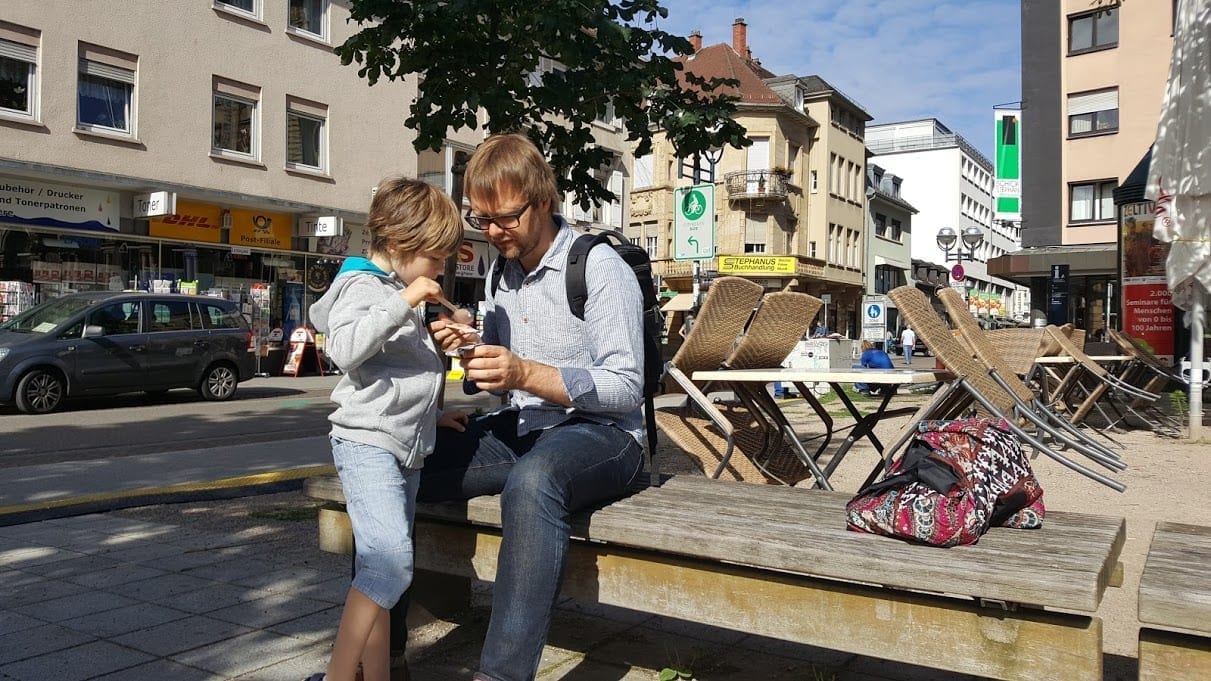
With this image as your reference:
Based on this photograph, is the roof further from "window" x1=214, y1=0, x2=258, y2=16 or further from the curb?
the curb

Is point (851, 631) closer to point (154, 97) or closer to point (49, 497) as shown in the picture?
point (49, 497)

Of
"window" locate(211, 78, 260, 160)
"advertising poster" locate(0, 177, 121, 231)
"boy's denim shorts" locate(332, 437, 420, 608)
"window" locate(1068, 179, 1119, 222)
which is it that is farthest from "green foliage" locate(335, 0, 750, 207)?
"window" locate(1068, 179, 1119, 222)

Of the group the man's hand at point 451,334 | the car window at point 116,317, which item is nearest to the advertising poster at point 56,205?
the car window at point 116,317

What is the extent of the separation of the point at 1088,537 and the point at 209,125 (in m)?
21.9

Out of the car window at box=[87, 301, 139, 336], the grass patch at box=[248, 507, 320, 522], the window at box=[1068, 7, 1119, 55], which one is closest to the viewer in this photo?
the grass patch at box=[248, 507, 320, 522]

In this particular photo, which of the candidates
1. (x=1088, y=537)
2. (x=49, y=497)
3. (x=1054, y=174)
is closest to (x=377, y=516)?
(x=1088, y=537)

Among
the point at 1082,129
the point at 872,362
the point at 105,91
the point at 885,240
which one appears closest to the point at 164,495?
the point at 872,362

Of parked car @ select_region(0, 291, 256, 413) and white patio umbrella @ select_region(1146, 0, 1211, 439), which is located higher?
white patio umbrella @ select_region(1146, 0, 1211, 439)

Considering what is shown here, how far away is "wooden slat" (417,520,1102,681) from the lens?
6.88 ft

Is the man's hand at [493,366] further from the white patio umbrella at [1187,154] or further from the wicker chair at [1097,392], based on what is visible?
the wicker chair at [1097,392]

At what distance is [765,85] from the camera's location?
54.3 metres

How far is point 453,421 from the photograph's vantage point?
10.5 feet

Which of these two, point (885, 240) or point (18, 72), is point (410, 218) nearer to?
point (18, 72)

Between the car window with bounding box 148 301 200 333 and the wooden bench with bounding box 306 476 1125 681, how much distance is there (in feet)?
45.0
